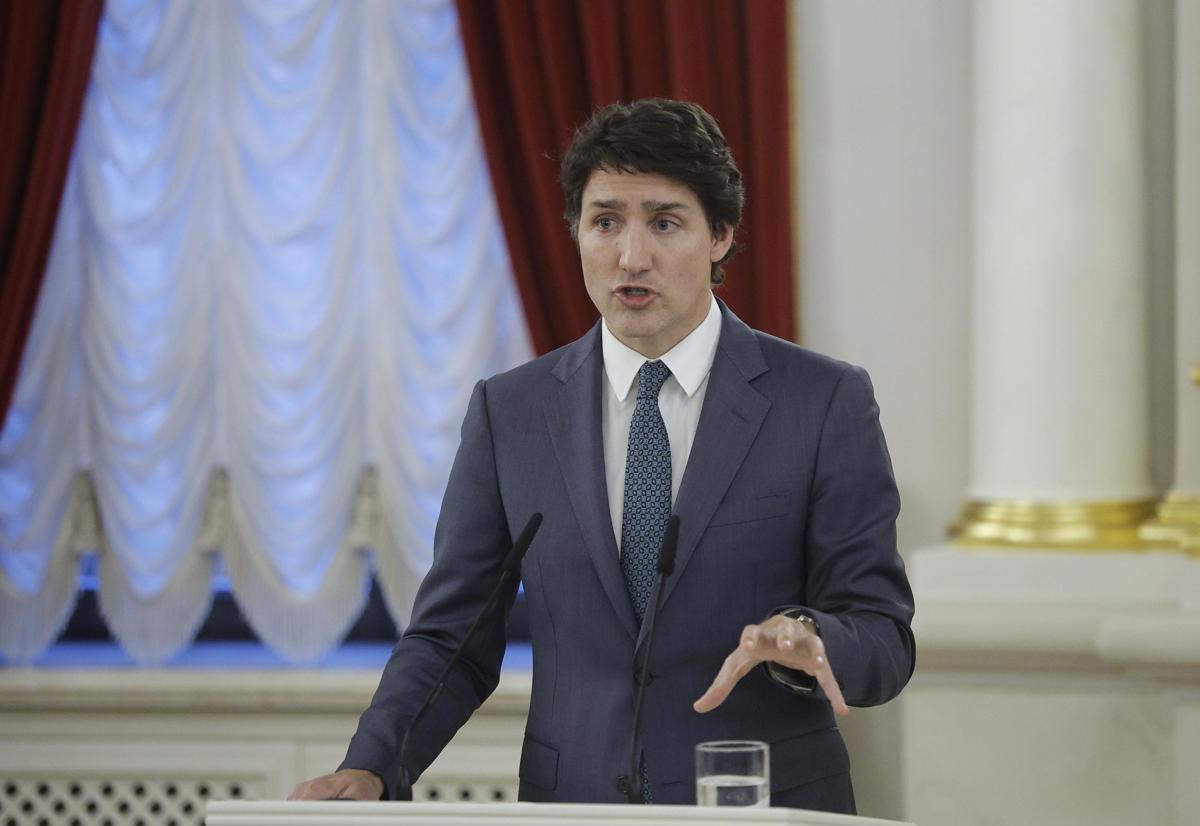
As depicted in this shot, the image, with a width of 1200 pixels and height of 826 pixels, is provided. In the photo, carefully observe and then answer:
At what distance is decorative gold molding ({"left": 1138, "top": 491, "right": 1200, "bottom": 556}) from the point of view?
282 centimetres

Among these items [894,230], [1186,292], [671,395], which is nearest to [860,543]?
[671,395]

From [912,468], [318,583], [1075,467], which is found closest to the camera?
[1075,467]

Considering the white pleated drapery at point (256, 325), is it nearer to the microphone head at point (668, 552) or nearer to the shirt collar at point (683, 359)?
the shirt collar at point (683, 359)

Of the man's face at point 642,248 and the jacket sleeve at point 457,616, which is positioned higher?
the man's face at point 642,248

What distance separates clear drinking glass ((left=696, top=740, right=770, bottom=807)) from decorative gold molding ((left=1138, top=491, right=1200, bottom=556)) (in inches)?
74.6

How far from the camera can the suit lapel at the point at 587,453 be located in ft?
Result: 5.46

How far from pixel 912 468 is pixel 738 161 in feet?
2.78

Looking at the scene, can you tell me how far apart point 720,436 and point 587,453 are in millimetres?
170

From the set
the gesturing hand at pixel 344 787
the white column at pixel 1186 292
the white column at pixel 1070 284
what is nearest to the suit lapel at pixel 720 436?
the gesturing hand at pixel 344 787

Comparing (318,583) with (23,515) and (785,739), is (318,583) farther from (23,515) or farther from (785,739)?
(785,739)

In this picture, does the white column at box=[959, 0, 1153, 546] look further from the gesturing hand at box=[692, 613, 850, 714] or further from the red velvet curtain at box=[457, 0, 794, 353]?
the gesturing hand at box=[692, 613, 850, 714]

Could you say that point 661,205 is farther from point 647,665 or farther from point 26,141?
point 26,141

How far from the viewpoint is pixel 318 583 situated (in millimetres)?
3584

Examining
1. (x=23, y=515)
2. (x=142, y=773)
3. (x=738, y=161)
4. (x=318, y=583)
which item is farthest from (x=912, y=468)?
(x=23, y=515)
